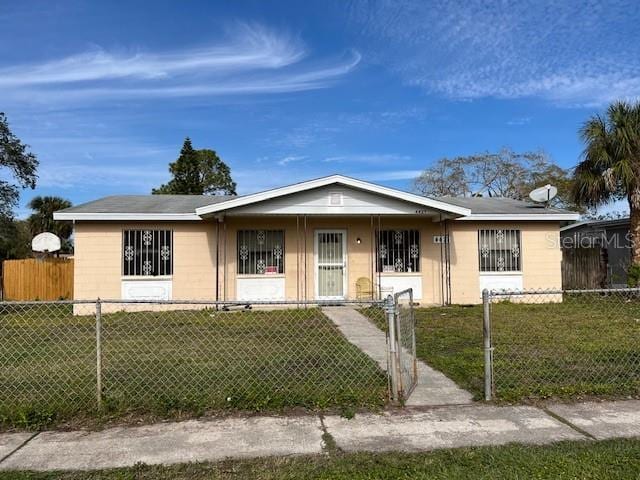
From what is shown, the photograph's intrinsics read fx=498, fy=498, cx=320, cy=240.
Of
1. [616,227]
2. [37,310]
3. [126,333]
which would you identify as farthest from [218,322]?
[616,227]

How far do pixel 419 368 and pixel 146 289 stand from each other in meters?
8.89

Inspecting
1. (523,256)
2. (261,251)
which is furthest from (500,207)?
(261,251)

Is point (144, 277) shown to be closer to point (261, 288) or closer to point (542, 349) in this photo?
point (261, 288)

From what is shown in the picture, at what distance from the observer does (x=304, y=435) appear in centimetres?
415

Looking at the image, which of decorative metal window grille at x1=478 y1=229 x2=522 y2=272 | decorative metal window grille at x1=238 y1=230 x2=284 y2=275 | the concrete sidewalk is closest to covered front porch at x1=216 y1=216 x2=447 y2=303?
decorative metal window grille at x1=238 y1=230 x2=284 y2=275

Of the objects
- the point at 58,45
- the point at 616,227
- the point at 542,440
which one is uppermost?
the point at 58,45

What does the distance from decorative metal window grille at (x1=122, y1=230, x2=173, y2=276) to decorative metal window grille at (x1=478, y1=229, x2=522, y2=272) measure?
29.1 ft

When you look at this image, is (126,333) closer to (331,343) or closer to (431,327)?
(331,343)

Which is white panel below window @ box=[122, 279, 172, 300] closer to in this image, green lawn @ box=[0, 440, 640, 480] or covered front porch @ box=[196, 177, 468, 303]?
covered front porch @ box=[196, 177, 468, 303]

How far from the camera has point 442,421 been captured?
4469 mm

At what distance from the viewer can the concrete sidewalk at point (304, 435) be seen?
149 inches

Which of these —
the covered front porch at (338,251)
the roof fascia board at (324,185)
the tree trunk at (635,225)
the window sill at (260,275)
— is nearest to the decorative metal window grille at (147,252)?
the covered front porch at (338,251)

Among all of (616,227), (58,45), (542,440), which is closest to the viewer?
(542,440)

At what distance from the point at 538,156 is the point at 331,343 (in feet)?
108
